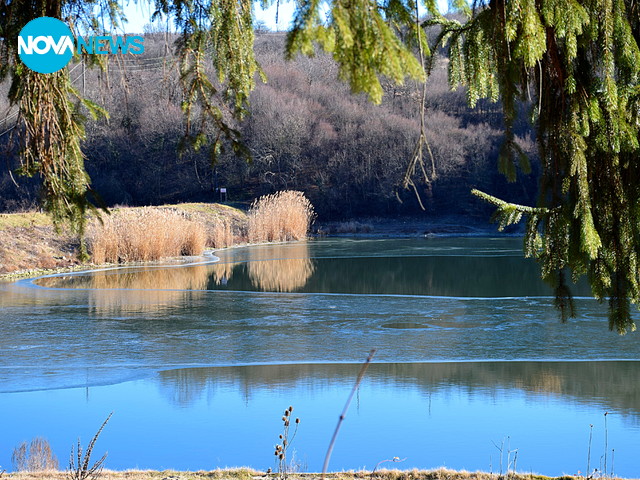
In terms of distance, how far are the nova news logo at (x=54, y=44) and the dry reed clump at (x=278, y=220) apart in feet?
67.4

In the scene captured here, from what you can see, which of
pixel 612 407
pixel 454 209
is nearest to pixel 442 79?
pixel 454 209

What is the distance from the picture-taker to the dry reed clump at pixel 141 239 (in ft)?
60.0

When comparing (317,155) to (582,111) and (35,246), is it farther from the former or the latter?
(582,111)

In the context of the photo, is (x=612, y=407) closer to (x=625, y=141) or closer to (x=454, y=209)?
(x=625, y=141)

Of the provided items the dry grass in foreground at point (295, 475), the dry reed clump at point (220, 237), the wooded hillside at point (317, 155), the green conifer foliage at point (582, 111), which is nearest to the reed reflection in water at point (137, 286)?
the dry reed clump at point (220, 237)

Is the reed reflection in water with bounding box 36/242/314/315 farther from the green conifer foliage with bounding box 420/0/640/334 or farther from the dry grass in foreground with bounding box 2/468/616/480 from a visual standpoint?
the green conifer foliage with bounding box 420/0/640/334

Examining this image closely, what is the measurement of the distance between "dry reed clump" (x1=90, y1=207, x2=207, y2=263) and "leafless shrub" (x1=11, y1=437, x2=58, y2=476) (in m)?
12.1

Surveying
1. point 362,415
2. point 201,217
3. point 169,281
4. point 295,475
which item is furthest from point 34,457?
point 201,217

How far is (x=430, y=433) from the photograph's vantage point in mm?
6066

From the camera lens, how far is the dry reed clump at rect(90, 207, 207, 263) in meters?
18.3

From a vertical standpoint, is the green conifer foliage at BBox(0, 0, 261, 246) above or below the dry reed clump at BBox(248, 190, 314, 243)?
above

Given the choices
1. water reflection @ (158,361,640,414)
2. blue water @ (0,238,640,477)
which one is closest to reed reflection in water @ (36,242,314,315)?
blue water @ (0,238,640,477)

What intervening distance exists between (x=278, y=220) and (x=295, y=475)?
20.5 meters

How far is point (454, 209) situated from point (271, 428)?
32.7 m
